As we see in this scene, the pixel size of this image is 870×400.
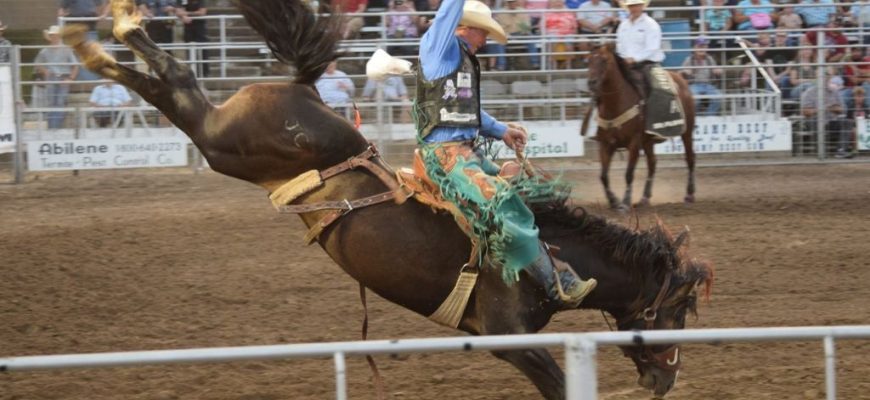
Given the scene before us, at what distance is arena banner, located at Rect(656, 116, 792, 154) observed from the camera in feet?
50.3

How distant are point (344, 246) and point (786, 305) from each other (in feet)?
12.0

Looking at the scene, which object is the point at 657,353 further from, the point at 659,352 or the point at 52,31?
the point at 52,31

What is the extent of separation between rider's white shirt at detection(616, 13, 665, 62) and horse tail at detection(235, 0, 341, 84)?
846cm

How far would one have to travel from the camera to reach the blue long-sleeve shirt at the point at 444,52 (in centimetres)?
477

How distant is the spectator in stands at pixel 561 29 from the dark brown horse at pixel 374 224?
433 inches

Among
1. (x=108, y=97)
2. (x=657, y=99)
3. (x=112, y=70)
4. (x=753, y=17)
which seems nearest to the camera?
(x=112, y=70)

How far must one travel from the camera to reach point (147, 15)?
15.8m

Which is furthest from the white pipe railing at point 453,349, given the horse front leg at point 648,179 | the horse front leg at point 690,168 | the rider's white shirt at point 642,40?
the rider's white shirt at point 642,40

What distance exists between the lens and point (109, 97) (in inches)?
571

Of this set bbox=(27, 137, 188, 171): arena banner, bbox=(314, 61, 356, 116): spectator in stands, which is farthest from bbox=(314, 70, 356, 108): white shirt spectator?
bbox=(27, 137, 188, 171): arena banner

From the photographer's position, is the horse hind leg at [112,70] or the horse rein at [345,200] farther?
the horse rein at [345,200]

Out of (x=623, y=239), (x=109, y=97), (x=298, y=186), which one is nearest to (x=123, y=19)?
(x=298, y=186)

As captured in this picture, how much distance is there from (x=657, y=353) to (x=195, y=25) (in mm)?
11917

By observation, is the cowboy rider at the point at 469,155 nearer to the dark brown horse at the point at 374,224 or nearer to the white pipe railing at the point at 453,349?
the dark brown horse at the point at 374,224
